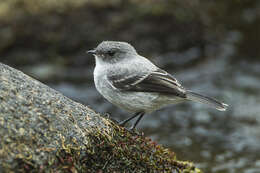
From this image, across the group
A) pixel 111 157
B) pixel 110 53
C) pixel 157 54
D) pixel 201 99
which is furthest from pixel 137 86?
pixel 157 54

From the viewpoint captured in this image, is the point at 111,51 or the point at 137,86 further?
the point at 111,51

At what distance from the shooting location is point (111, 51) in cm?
669

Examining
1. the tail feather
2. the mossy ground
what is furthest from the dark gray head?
the mossy ground

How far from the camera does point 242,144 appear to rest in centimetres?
977

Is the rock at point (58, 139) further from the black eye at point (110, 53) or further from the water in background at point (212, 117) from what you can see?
the water in background at point (212, 117)

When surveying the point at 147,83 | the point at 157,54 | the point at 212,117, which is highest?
the point at 157,54

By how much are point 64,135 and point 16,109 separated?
586 mm

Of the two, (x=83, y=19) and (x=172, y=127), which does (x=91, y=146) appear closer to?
(x=172, y=127)

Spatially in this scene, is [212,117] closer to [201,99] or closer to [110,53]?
[201,99]

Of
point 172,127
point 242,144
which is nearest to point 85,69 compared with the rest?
point 172,127

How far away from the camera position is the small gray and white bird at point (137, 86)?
19.9ft

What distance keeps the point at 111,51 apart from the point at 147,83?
99 cm

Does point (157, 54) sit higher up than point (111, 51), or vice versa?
point (157, 54)

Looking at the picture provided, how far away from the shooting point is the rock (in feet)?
12.2
